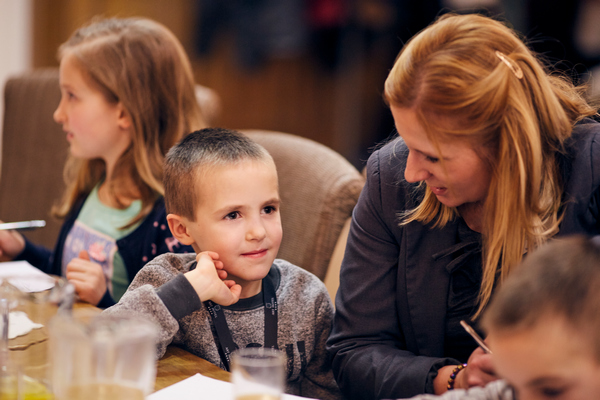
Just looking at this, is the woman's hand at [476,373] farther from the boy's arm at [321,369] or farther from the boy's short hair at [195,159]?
the boy's short hair at [195,159]

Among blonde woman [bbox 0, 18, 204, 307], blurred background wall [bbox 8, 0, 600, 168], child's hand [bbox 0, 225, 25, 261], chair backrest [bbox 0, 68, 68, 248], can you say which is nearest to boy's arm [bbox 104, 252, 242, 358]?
blonde woman [bbox 0, 18, 204, 307]

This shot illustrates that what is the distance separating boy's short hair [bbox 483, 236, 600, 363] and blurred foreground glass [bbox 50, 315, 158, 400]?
34 cm

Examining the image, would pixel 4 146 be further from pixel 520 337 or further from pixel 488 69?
pixel 520 337

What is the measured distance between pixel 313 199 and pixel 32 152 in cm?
122

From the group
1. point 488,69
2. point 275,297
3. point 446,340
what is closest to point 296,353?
point 275,297

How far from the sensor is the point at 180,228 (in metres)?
1.08

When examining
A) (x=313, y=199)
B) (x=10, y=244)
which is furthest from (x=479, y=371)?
(x=10, y=244)

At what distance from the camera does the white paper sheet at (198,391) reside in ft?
2.44

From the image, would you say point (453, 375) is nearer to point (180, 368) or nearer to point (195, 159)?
point (180, 368)

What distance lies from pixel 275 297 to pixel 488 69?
506 mm

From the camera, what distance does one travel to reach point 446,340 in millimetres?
1020

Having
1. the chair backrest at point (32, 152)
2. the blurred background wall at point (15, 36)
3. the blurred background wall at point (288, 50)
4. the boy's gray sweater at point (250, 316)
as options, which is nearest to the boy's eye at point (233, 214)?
the boy's gray sweater at point (250, 316)

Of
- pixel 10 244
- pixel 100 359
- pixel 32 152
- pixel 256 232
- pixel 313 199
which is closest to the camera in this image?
pixel 100 359

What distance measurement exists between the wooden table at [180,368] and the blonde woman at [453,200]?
23 cm
